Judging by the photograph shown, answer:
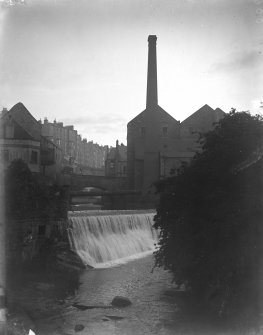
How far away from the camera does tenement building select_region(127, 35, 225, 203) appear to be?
4772cm

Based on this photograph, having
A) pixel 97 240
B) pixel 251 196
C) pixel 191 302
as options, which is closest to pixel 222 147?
pixel 251 196

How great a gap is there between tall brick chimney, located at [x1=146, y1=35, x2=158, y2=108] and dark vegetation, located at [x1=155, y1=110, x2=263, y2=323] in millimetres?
33671

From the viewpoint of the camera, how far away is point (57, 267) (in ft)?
64.2

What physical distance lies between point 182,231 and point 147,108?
119 ft

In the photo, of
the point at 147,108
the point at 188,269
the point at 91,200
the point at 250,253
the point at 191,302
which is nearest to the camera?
the point at 250,253

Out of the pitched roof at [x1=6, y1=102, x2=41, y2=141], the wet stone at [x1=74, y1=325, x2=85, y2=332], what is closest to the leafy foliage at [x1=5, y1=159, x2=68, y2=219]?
the wet stone at [x1=74, y1=325, x2=85, y2=332]

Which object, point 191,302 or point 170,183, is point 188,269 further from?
point 170,183

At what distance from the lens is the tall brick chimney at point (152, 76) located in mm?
46875

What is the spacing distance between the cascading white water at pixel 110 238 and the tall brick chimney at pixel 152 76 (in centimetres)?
1882

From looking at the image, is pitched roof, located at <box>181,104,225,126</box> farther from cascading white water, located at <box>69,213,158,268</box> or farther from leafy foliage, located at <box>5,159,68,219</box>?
leafy foliage, located at <box>5,159,68,219</box>

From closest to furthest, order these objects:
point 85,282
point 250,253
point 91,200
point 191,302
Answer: point 250,253
point 191,302
point 85,282
point 91,200

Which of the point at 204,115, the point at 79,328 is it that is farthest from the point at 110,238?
the point at 204,115

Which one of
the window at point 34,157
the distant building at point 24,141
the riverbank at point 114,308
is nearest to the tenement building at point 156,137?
the distant building at point 24,141

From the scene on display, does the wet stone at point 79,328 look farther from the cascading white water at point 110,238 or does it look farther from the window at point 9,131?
the window at point 9,131
